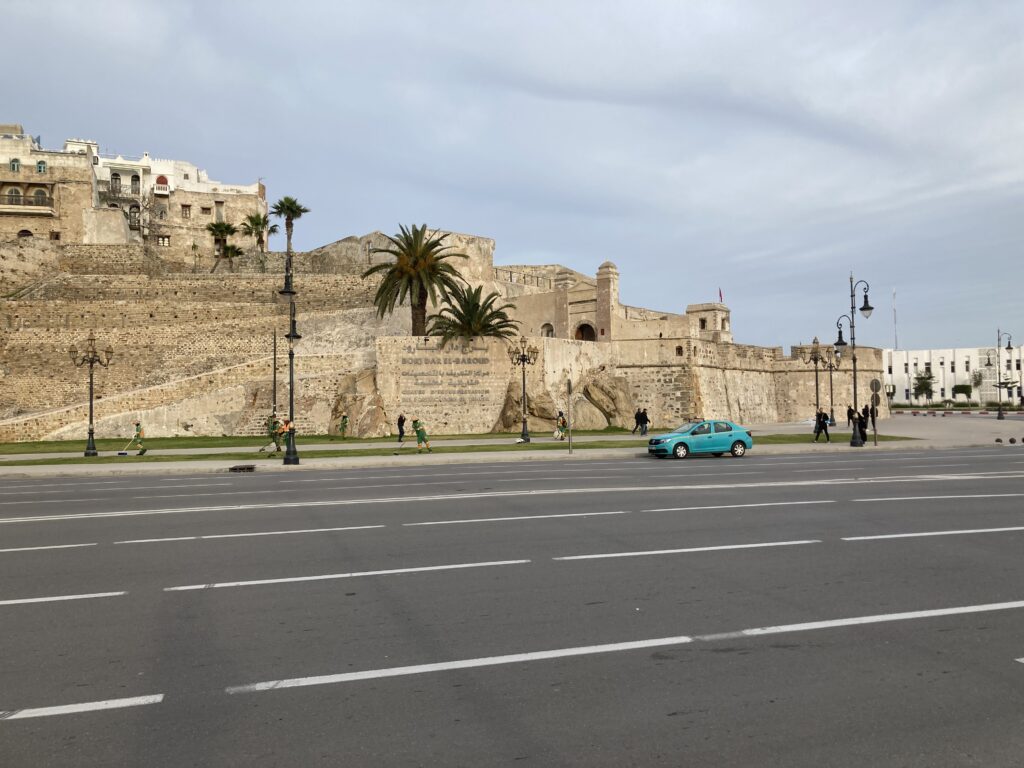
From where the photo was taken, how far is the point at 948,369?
418 feet

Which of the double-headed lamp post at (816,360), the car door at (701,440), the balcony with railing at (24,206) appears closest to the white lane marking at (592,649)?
the car door at (701,440)

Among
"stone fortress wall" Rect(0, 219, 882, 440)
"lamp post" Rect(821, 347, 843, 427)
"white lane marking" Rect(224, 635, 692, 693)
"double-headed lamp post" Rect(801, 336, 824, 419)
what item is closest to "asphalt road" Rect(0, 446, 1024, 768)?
"white lane marking" Rect(224, 635, 692, 693)

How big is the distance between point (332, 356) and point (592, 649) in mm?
Result: 38905

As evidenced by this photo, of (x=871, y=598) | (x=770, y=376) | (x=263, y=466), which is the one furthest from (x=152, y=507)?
(x=770, y=376)

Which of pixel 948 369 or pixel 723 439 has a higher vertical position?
pixel 948 369

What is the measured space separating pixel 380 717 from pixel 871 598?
4.51 metres

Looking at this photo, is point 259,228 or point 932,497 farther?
point 259,228

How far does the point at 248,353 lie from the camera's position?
50.6m

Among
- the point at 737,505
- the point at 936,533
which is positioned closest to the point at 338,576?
the point at 737,505

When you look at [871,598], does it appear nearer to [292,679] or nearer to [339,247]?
[292,679]

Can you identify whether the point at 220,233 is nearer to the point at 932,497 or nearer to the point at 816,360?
the point at 816,360

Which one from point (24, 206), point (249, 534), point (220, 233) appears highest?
point (24, 206)

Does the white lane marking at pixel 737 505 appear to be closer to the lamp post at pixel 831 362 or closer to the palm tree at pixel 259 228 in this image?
the lamp post at pixel 831 362

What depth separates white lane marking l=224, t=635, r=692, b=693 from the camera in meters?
4.63
